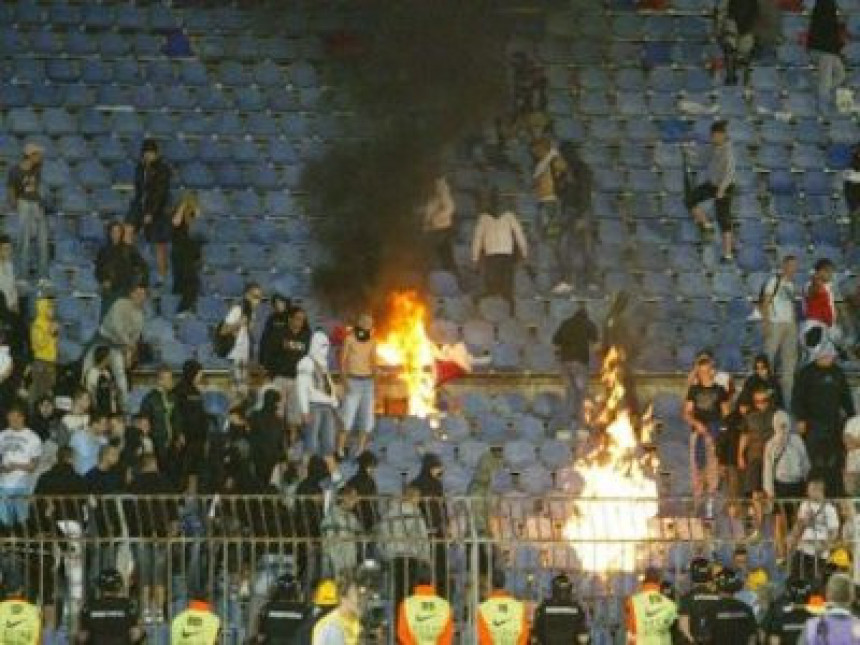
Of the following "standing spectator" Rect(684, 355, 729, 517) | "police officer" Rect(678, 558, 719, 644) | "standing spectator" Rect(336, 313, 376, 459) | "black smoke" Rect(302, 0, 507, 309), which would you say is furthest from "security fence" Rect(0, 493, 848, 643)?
"black smoke" Rect(302, 0, 507, 309)

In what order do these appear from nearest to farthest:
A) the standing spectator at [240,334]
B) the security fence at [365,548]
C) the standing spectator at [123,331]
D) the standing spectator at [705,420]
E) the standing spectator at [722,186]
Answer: the security fence at [365,548] < the standing spectator at [705,420] < the standing spectator at [123,331] < the standing spectator at [240,334] < the standing spectator at [722,186]

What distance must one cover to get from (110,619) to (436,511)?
3.47m

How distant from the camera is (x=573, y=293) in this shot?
39.3m

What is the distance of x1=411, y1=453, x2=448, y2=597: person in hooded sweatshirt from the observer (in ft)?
102

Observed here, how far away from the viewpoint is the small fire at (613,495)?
31609 mm

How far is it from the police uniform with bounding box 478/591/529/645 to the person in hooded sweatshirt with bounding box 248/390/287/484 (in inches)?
175

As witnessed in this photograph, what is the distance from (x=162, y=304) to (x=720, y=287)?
5815 millimetres

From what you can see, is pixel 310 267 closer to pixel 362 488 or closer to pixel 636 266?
pixel 636 266

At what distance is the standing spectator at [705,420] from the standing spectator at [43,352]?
611cm

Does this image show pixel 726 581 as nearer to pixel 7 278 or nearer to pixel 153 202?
pixel 7 278

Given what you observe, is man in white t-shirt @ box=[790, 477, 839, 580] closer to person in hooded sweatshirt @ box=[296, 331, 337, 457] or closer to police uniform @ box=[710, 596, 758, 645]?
police uniform @ box=[710, 596, 758, 645]

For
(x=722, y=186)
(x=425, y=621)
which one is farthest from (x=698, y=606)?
(x=722, y=186)

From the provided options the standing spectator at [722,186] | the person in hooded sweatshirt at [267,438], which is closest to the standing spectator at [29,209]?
the person in hooded sweatshirt at [267,438]

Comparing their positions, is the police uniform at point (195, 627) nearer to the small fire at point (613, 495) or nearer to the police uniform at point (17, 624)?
the police uniform at point (17, 624)
